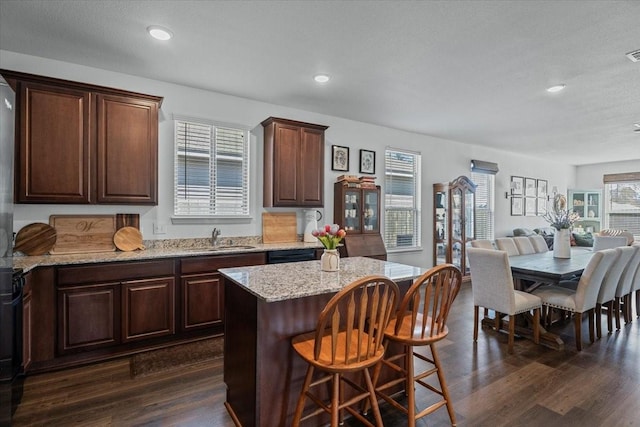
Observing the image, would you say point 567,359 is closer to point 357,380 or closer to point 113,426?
point 357,380

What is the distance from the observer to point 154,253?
3.24m

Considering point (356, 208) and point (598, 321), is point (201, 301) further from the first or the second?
point (598, 321)

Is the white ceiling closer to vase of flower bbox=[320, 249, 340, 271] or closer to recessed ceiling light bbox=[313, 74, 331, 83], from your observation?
recessed ceiling light bbox=[313, 74, 331, 83]

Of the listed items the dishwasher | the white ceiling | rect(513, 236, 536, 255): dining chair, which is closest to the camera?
the white ceiling

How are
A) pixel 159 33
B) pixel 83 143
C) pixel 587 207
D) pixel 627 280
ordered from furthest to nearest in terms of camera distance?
pixel 587 207 < pixel 627 280 < pixel 83 143 < pixel 159 33

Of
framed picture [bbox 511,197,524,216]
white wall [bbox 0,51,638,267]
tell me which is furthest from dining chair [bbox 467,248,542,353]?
framed picture [bbox 511,197,524,216]

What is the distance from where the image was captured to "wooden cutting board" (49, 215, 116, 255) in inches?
124

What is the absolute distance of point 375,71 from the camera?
3.30 m

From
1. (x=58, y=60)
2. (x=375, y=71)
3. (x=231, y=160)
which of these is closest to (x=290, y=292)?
(x=375, y=71)

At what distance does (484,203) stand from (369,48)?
5.46 meters

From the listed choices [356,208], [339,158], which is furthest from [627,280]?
[339,158]

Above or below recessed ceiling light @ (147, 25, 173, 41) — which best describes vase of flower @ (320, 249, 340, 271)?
below

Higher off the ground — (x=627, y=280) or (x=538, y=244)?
(x=538, y=244)

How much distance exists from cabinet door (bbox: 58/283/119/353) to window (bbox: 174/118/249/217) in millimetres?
1161
